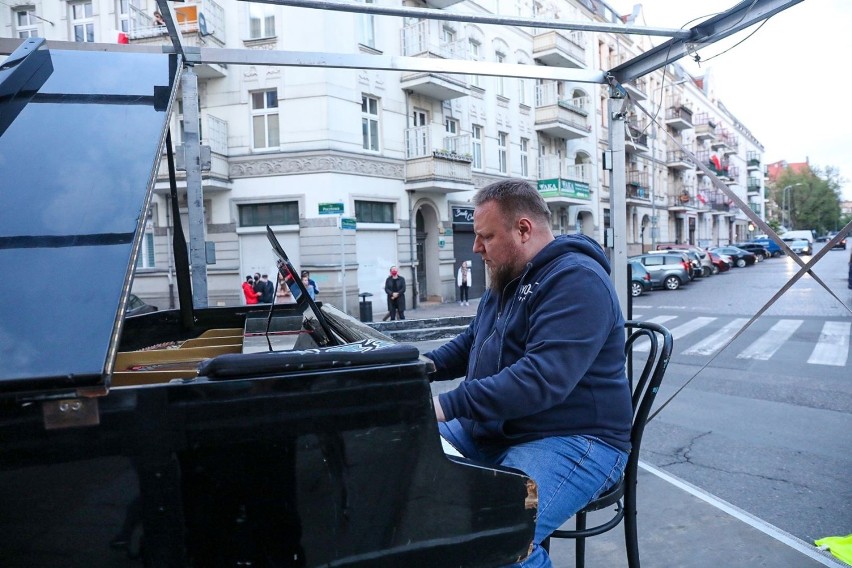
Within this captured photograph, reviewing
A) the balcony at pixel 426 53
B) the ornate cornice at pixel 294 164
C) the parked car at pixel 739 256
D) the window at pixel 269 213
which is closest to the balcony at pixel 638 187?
the parked car at pixel 739 256

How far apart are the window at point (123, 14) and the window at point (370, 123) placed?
7605 millimetres

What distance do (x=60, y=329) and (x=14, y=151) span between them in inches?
23.0

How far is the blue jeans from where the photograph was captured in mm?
1825

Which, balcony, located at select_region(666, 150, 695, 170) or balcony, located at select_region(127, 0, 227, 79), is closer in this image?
balcony, located at select_region(127, 0, 227, 79)

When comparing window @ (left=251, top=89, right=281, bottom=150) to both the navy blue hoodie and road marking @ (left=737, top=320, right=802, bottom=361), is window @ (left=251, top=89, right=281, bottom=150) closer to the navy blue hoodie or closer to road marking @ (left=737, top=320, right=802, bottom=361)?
road marking @ (left=737, top=320, right=802, bottom=361)

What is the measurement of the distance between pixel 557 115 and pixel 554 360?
90.8ft

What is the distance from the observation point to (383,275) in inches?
788

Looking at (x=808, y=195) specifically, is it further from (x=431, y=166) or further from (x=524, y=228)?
(x=524, y=228)

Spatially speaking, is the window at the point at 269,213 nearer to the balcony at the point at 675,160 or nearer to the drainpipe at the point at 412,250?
the drainpipe at the point at 412,250

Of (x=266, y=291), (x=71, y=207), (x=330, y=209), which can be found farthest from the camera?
(x=266, y=291)

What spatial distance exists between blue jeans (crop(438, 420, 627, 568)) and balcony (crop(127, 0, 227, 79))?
1743 centimetres

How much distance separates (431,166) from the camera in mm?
20266

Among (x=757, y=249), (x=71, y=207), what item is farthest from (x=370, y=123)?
(x=757, y=249)

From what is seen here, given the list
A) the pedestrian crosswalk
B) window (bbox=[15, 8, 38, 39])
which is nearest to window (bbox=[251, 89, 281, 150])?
window (bbox=[15, 8, 38, 39])
